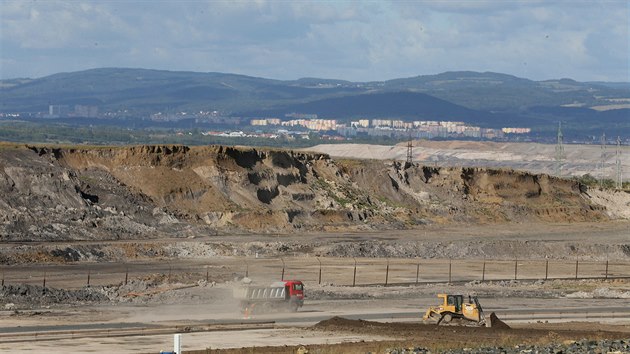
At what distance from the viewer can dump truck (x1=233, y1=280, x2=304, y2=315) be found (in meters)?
60.5

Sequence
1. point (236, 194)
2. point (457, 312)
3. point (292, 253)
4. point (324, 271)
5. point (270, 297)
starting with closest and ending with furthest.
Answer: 1. point (457, 312)
2. point (270, 297)
3. point (324, 271)
4. point (292, 253)
5. point (236, 194)

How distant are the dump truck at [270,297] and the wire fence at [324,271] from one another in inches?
512

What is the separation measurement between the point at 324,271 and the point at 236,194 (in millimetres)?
32971

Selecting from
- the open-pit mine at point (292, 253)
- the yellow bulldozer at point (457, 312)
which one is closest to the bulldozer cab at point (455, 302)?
the yellow bulldozer at point (457, 312)

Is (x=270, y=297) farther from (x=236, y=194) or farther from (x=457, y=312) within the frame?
(x=236, y=194)

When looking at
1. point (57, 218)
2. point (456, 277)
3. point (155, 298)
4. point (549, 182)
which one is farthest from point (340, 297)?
point (549, 182)

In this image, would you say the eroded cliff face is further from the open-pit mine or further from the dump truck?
the dump truck

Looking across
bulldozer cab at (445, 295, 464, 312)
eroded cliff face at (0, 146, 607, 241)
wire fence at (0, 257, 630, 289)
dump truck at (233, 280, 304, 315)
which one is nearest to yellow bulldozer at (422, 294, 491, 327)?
bulldozer cab at (445, 295, 464, 312)

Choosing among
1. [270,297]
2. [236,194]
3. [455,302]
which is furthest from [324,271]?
[236,194]

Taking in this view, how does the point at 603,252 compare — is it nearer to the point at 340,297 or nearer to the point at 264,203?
the point at 264,203

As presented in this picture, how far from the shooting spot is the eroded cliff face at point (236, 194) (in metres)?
98.4

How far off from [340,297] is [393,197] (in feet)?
209

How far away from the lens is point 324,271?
8319cm

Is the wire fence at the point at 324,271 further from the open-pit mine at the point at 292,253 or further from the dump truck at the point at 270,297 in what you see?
the dump truck at the point at 270,297
